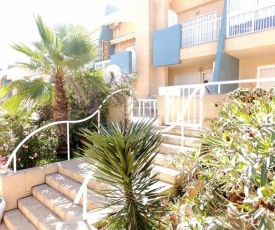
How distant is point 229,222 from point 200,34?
1002 cm

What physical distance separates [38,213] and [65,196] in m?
0.63

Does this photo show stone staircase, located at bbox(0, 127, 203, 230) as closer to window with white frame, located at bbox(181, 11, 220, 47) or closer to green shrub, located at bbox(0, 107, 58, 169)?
green shrub, located at bbox(0, 107, 58, 169)

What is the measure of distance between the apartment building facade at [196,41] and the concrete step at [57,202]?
798 cm

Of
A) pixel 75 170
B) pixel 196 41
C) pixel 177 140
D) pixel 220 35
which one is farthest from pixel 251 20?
pixel 75 170

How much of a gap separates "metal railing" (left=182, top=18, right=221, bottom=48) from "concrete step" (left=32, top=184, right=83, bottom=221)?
9.30 metres

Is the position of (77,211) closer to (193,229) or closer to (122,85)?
(193,229)

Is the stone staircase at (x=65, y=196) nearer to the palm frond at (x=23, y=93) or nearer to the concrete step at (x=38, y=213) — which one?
the concrete step at (x=38, y=213)

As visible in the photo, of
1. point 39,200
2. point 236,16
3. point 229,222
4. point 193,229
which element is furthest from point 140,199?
point 236,16

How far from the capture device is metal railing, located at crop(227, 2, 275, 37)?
8.08 meters

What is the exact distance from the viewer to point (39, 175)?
555 cm

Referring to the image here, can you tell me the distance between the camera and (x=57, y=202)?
4.57 meters

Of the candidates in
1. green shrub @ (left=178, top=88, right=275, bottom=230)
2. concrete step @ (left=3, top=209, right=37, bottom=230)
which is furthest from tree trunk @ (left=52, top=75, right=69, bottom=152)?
green shrub @ (left=178, top=88, right=275, bottom=230)

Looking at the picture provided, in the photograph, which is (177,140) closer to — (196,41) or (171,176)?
(171,176)

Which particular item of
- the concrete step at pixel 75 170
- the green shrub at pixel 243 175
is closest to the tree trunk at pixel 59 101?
the concrete step at pixel 75 170
